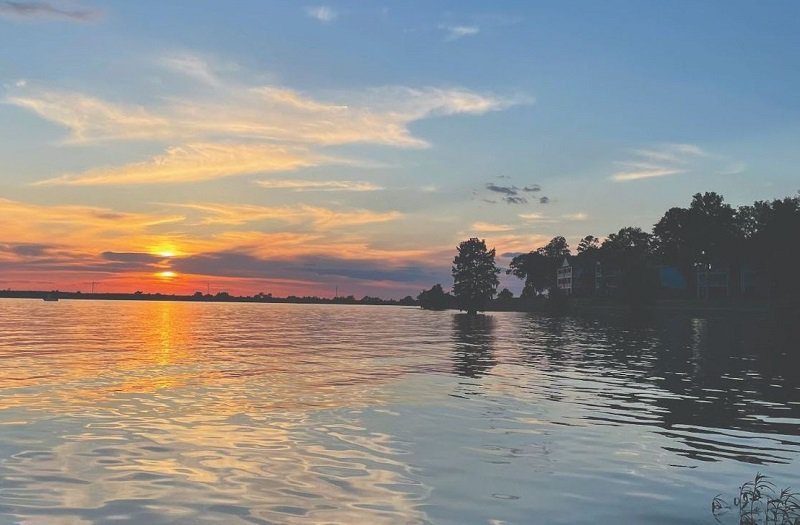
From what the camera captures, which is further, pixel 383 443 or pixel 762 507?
pixel 383 443

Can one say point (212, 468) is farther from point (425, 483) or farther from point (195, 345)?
point (195, 345)

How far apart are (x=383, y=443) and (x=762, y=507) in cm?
926

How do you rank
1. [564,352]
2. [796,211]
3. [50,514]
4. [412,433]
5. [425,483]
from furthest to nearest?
[796,211] < [564,352] < [412,433] < [425,483] < [50,514]

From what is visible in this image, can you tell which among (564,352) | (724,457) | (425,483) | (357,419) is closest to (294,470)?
(425,483)

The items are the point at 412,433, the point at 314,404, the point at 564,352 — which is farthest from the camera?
the point at 564,352

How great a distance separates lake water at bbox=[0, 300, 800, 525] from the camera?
12.7 m

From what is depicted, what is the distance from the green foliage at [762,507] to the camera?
472 inches

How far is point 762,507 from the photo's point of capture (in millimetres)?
12906

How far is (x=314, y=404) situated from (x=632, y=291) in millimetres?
158128

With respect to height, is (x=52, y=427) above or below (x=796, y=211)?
below

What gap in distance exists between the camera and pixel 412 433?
1961 cm

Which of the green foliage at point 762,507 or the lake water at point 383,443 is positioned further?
the lake water at point 383,443

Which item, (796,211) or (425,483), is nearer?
(425,483)

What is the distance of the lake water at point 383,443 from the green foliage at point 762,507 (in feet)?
1.52
